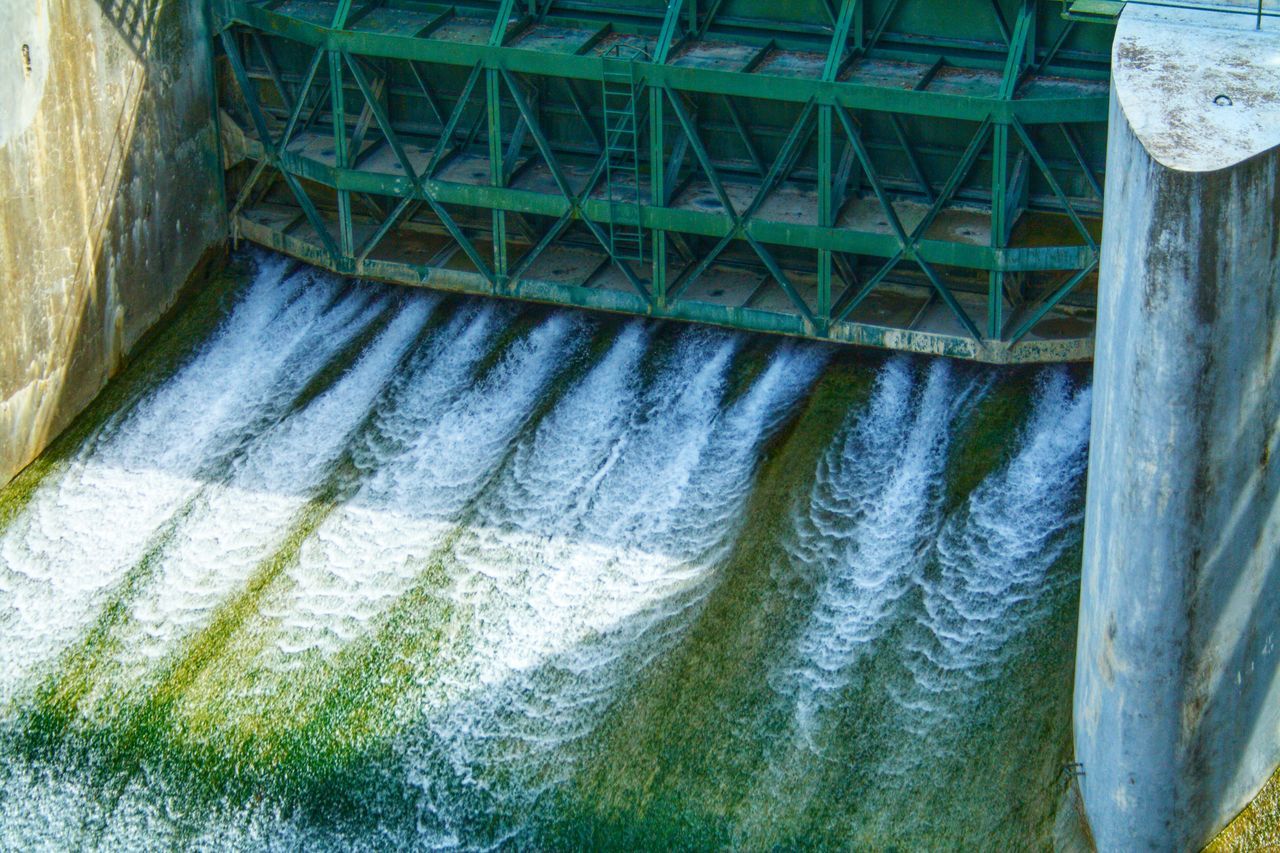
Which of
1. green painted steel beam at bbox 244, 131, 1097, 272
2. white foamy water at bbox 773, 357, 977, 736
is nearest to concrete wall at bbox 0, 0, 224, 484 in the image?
green painted steel beam at bbox 244, 131, 1097, 272

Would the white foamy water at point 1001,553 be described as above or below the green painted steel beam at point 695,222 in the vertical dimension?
below

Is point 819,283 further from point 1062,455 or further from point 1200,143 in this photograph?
point 1200,143

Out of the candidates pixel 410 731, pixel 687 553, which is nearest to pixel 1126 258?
pixel 687 553

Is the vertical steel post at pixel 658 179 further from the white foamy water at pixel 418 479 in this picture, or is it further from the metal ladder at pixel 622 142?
the white foamy water at pixel 418 479

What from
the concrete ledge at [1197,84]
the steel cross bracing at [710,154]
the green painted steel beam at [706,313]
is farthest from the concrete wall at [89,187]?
the concrete ledge at [1197,84]

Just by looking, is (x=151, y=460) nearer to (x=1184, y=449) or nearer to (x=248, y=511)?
(x=248, y=511)

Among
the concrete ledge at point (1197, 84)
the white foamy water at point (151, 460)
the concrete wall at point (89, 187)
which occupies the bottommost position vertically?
the white foamy water at point (151, 460)

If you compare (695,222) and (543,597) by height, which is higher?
(695,222)

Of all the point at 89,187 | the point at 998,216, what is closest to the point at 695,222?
the point at 998,216
